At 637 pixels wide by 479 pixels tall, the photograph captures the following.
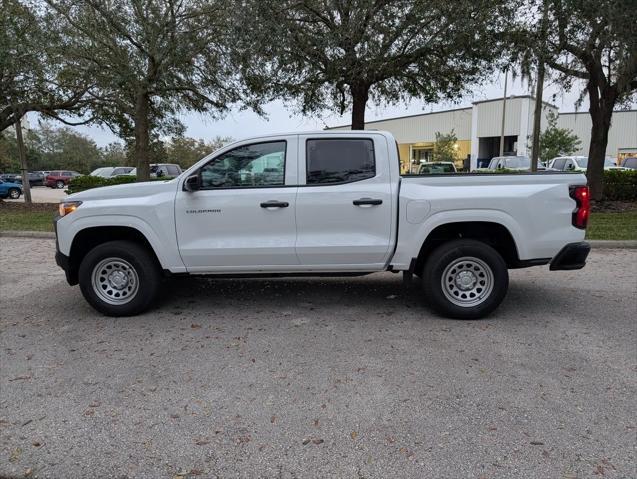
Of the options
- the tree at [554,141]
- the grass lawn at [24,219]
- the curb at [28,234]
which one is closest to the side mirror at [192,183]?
the curb at [28,234]

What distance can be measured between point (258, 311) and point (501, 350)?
2.57m

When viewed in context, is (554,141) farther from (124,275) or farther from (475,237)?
(124,275)

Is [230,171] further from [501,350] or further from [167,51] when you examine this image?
[167,51]

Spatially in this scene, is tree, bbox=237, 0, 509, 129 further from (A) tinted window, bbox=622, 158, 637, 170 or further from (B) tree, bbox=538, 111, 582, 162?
(B) tree, bbox=538, 111, 582, 162

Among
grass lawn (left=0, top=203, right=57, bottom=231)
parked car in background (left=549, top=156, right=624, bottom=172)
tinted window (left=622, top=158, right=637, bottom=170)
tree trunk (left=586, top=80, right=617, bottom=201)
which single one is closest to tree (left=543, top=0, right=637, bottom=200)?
tree trunk (left=586, top=80, right=617, bottom=201)

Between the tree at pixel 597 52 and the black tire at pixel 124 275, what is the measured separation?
369 inches

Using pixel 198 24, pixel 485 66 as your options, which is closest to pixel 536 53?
pixel 485 66

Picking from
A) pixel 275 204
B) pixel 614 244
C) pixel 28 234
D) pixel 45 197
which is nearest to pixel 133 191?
pixel 275 204

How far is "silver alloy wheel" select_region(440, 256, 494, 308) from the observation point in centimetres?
495

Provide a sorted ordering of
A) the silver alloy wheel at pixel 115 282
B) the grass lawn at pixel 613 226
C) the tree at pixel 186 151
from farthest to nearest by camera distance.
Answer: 1. the tree at pixel 186 151
2. the grass lawn at pixel 613 226
3. the silver alloy wheel at pixel 115 282

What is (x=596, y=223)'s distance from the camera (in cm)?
1105

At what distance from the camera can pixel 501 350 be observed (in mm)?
4223

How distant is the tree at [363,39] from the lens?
10375 millimetres

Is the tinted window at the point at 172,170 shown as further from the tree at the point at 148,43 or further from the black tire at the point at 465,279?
the black tire at the point at 465,279
